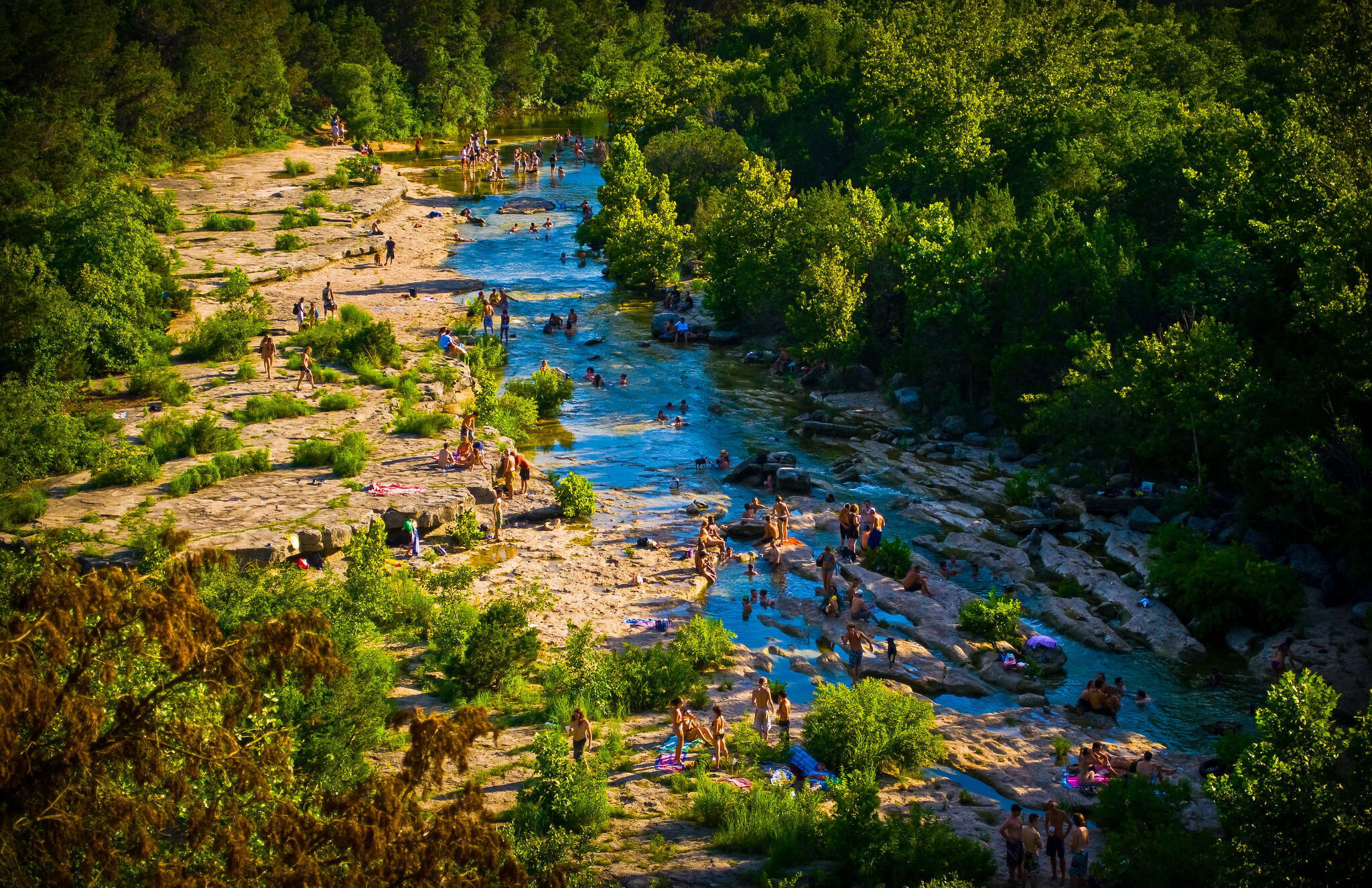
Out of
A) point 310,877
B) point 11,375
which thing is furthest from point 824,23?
point 310,877

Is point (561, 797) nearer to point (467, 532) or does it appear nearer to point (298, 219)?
point (467, 532)

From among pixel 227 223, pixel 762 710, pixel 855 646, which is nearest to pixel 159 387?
pixel 762 710

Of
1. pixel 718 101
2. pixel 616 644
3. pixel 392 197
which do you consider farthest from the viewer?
pixel 718 101

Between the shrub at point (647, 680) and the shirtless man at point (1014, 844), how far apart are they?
24.9ft

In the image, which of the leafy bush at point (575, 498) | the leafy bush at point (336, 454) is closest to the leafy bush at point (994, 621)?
the leafy bush at point (575, 498)

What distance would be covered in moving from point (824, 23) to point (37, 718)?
3303 inches

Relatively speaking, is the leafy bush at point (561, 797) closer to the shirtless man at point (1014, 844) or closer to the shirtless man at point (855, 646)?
the shirtless man at point (1014, 844)

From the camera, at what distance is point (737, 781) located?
19.9 meters

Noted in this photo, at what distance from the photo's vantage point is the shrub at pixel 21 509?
1041 inches

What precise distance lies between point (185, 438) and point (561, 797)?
20399mm

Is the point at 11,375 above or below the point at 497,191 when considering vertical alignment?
below

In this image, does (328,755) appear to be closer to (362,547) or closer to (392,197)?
(362,547)

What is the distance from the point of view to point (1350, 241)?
96.4 feet

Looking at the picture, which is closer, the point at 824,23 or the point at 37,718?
the point at 37,718
